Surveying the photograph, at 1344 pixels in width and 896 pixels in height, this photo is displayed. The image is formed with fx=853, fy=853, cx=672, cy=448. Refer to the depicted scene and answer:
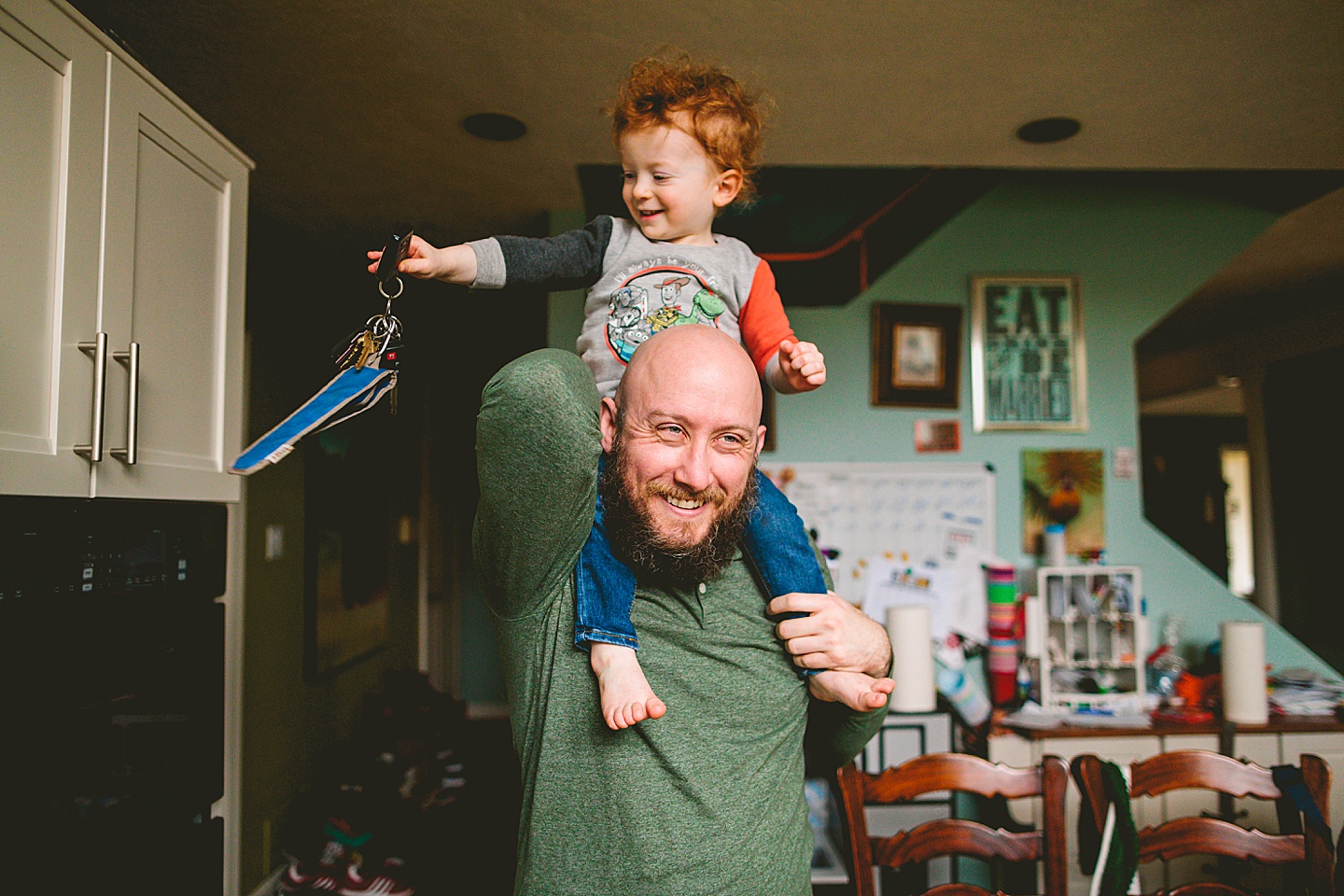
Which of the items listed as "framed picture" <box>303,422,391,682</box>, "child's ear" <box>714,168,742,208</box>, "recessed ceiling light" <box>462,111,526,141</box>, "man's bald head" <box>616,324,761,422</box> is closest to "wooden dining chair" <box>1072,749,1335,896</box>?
"man's bald head" <box>616,324,761,422</box>

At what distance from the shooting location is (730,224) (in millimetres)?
3115

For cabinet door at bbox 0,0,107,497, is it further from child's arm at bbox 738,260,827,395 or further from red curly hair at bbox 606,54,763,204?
child's arm at bbox 738,260,827,395

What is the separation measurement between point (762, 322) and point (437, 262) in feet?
1.59

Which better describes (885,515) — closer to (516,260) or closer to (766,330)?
(766,330)

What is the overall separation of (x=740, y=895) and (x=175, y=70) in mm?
2325

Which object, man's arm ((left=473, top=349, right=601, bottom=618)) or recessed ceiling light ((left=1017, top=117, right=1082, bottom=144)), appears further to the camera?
recessed ceiling light ((left=1017, top=117, right=1082, bottom=144))

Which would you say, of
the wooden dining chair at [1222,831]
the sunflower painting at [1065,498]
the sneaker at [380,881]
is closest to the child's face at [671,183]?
the wooden dining chair at [1222,831]

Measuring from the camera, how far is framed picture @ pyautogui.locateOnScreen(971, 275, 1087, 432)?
3.22 meters

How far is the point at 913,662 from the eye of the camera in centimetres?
278

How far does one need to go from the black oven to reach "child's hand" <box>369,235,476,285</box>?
2.16 feet

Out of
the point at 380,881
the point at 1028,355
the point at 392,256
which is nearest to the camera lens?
the point at 392,256

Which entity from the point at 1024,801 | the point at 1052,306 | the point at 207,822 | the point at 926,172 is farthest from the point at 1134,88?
the point at 207,822

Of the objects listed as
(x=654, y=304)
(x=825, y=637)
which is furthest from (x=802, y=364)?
(x=825, y=637)

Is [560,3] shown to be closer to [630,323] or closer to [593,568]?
[630,323]
